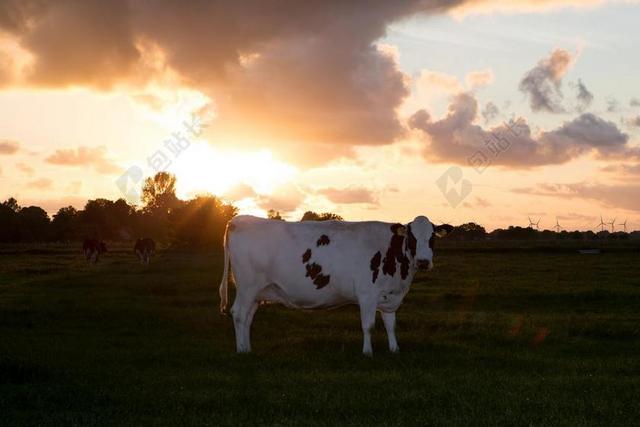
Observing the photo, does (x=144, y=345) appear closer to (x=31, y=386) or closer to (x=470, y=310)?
(x=31, y=386)

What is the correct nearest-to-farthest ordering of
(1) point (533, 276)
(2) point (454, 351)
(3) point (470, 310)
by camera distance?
(2) point (454, 351) → (3) point (470, 310) → (1) point (533, 276)

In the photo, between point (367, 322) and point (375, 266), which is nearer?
point (367, 322)

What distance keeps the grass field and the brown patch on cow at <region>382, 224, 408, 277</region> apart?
1.95m

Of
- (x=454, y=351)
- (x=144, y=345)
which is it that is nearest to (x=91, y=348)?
(x=144, y=345)

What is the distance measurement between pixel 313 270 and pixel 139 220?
162140 millimetres

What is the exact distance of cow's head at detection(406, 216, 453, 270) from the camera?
17.6m

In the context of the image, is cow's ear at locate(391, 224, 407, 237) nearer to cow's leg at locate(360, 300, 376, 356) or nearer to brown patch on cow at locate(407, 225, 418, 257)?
brown patch on cow at locate(407, 225, 418, 257)

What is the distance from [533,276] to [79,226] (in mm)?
126805

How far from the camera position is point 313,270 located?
59.6 feet

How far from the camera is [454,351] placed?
17.2 m

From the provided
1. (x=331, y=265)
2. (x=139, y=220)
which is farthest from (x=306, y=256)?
(x=139, y=220)

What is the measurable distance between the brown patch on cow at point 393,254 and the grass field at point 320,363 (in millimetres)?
1947

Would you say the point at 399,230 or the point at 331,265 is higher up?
the point at 399,230

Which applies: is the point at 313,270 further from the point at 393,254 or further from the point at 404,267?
the point at 404,267
